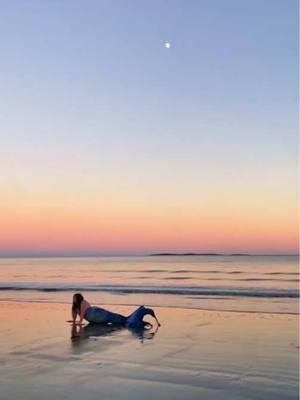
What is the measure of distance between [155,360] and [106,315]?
515 cm

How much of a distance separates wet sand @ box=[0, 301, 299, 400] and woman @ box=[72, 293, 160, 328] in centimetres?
47

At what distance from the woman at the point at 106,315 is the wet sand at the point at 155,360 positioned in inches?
18.6

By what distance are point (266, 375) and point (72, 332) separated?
602 centimetres

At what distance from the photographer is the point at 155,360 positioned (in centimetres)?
891

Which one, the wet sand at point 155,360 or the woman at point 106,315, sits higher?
the woman at point 106,315

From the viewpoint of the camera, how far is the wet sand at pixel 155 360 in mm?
6906

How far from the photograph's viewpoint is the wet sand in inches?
272

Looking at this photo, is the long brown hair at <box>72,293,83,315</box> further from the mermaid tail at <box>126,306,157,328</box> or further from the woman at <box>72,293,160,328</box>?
the mermaid tail at <box>126,306,157,328</box>

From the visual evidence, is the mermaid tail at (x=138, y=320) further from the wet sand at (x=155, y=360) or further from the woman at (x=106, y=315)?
the wet sand at (x=155, y=360)

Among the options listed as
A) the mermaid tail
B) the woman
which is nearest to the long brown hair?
the woman

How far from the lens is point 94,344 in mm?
10719

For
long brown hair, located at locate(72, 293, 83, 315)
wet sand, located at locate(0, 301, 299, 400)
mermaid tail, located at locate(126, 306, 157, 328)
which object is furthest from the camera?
long brown hair, located at locate(72, 293, 83, 315)

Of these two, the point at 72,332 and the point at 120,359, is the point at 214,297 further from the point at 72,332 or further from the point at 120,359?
the point at 120,359

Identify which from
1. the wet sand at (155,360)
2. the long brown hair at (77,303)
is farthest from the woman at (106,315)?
the wet sand at (155,360)
